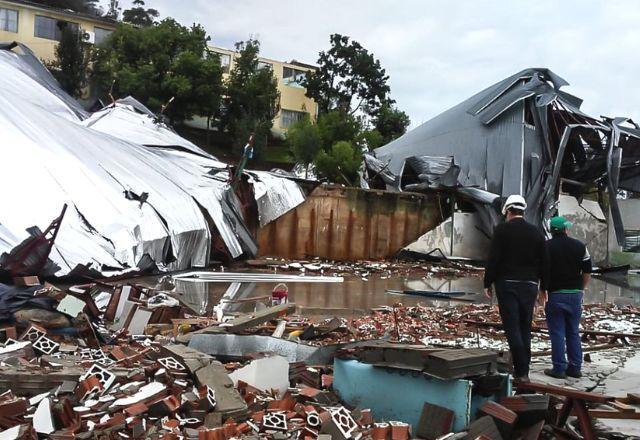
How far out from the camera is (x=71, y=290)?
6.39 meters

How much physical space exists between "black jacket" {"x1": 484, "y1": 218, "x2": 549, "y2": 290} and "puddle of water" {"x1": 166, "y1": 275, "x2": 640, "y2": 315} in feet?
13.4

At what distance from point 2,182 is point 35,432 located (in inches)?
318

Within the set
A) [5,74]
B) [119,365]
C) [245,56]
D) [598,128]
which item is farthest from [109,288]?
[245,56]

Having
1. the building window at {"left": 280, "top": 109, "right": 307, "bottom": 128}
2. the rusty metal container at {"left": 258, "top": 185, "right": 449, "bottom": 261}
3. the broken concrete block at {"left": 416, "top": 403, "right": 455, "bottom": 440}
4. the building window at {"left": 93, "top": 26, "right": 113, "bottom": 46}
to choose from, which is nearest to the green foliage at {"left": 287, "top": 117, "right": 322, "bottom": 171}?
the building window at {"left": 280, "top": 109, "right": 307, "bottom": 128}

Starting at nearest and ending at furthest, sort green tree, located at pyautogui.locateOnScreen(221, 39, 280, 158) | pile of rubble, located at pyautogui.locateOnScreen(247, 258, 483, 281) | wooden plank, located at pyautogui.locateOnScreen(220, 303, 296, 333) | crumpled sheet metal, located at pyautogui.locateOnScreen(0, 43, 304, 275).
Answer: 1. wooden plank, located at pyautogui.locateOnScreen(220, 303, 296, 333)
2. crumpled sheet metal, located at pyautogui.locateOnScreen(0, 43, 304, 275)
3. pile of rubble, located at pyautogui.locateOnScreen(247, 258, 483, 281)
4. green tree, located at pyautogui.locateOnScreen(221, 39, 280, 158)

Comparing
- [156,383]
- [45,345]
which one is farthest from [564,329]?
[45,345]

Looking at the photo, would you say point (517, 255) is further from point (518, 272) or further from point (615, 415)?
point (615, 415)

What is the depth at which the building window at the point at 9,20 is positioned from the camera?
3534cm

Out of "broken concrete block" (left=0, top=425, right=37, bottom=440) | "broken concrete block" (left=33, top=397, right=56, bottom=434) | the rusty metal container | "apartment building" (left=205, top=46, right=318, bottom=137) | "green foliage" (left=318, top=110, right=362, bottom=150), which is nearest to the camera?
"broken concrete block" (left=0, top=425, right=37, bottom=440)

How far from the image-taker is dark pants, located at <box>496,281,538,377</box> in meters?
4.90

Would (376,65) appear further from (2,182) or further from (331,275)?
(2,182)

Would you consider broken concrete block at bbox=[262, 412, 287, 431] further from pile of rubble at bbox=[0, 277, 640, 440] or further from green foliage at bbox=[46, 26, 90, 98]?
green foliage at bbox=[46, 26, 90, 98]

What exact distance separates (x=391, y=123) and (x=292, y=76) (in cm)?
1123

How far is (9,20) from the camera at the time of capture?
1396 inches
